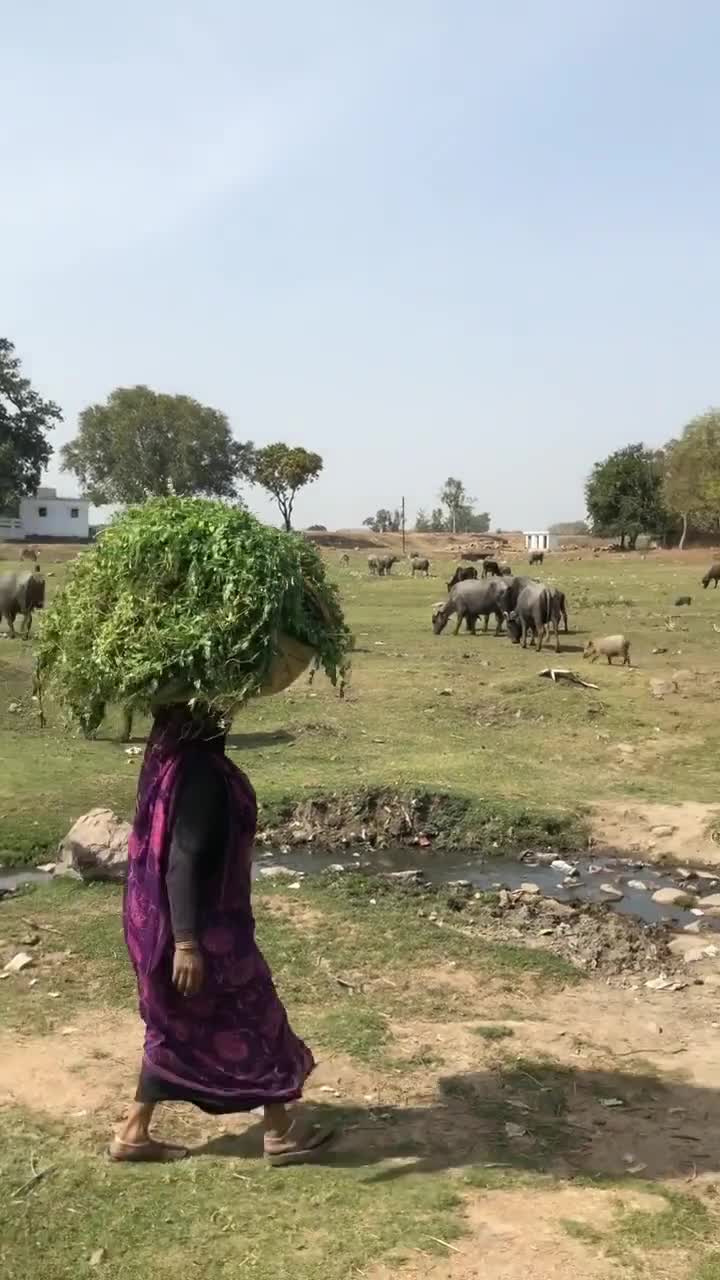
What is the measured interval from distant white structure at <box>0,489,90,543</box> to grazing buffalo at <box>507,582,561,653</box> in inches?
2126

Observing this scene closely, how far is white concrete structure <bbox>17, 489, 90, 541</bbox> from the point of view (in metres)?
72.1

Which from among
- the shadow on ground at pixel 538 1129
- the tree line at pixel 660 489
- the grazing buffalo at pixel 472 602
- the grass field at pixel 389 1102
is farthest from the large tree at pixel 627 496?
the shadow on ground at pixel 538 1129

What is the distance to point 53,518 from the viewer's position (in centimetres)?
7344

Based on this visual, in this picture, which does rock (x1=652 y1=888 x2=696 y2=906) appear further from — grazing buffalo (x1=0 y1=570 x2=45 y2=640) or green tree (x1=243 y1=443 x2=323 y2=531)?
green tree (x1=243 y1=443 x2=323 y2=531)

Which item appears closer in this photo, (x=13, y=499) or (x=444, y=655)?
(x=444, y=655)

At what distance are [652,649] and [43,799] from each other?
12725 millimetres

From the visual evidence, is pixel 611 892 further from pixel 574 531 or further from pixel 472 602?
pixel 574 531

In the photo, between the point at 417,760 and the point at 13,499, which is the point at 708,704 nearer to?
the point at 417,760

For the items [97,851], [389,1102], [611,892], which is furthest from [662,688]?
[389,1102]

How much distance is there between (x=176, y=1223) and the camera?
3605 mm

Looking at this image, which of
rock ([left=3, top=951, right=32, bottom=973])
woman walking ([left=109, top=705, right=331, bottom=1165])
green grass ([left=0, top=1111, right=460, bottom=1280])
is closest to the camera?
green grass ([left=0, top=1111, right=460, bottom=1280])

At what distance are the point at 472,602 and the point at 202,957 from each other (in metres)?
19.8

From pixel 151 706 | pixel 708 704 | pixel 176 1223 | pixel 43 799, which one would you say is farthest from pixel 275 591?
pixel 708 704

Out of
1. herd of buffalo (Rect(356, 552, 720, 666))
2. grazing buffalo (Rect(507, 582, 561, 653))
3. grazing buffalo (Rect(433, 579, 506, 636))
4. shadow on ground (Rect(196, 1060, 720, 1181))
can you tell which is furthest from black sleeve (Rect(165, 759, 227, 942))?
grazing buffalo (Rect(433, 579, 506, 636))
